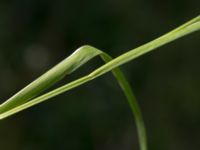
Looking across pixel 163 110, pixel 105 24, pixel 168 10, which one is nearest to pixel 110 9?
pixel 105 24

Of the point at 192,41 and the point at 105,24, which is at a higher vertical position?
the point at 105,24

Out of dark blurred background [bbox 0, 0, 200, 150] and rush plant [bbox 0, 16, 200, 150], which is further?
dark blurred background [bbox 0, 0, 200, 150]

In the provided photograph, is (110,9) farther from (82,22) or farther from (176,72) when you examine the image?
(176,72)

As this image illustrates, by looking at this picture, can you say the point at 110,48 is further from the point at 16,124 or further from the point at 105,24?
the point at 16,124

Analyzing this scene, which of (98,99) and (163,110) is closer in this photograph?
(98,99)

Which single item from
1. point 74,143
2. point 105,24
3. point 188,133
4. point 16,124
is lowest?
point 188,133

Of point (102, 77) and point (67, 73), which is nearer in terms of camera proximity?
point (67, 73)

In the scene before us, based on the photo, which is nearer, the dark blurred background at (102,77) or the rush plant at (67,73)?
the rush plant at (67,73)
